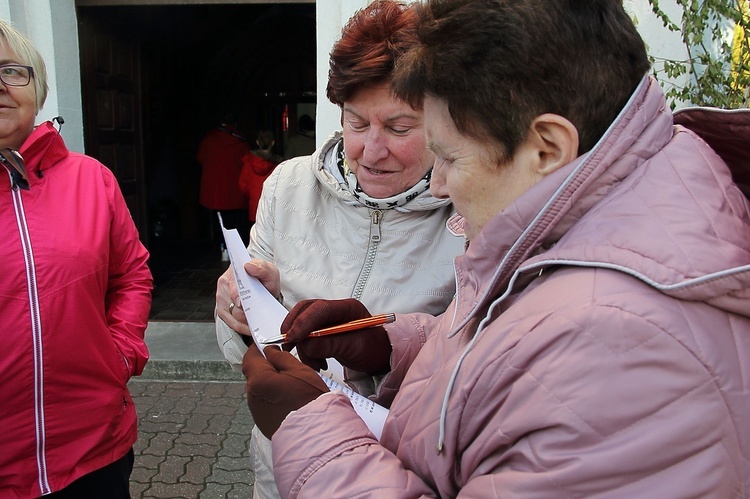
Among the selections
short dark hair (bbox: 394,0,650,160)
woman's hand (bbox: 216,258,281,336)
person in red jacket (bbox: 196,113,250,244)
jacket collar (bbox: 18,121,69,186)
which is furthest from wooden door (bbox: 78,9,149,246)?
short dark hair (bbox: 394,0,650,160)

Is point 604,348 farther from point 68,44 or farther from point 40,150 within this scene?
point 68,44

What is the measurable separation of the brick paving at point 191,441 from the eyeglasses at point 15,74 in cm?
230

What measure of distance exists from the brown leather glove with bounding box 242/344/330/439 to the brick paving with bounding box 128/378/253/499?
247 cm

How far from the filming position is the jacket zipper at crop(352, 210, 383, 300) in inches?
65.8

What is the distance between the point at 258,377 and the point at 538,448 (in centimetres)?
61

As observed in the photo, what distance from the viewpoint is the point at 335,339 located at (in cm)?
138

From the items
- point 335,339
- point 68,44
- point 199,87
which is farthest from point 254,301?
point 199,87

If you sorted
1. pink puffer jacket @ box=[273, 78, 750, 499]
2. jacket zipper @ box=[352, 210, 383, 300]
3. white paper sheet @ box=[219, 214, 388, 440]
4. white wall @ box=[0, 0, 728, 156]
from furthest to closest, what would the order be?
white wall @ box=[0, 0, 728, 156] → jacket zipper @ box=[352, 210, 383, 300] → white paper sheet @ box=[219, 214, 388, 440] → pink puffer jacket @ box=[273, 78, 750, 499]

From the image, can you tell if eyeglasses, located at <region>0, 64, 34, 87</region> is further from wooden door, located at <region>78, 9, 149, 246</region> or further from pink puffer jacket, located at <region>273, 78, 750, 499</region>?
wooden door, located at <region>78, 9, 149, 246</region>

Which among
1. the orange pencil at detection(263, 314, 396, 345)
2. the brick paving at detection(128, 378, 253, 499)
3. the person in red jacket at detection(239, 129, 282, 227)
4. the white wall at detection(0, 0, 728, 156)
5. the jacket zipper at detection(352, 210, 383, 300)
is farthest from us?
the person in red jacket at detection(239, 129, 282, 227)

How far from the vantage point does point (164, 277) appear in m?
7.45

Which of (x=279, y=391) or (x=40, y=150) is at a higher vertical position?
(x=40, y=150)

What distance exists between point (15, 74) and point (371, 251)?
4.34 feet

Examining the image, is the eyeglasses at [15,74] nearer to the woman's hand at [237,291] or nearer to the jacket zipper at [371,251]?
the woman's hand at [237,291]
